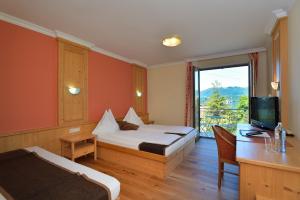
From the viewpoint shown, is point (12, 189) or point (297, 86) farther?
point (297, 86)

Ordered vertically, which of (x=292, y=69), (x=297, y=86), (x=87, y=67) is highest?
(x=87, y=67)

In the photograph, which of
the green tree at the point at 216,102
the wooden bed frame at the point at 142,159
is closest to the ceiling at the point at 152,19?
the green tree at the point at 216,102

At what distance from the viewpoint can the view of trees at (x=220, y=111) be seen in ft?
17.1

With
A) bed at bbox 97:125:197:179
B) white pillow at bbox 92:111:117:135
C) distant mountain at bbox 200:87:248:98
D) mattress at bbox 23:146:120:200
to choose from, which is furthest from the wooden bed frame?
distant mountain at bbox 200:87:248:98

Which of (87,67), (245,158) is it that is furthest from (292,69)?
(87,67)

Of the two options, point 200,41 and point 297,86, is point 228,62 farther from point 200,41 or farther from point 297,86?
point 297,86

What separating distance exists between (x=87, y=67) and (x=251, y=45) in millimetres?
4196

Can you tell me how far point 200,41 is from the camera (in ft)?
11.3

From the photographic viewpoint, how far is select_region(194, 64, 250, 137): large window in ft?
15.8

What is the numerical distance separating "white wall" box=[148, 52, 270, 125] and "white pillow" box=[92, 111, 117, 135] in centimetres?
230

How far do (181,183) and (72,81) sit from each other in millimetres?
3007

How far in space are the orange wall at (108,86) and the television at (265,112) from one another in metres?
3.46

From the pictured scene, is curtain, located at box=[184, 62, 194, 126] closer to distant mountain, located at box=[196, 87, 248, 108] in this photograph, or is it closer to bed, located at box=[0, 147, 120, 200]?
distant mountain, located at box=[196, 87, 248, 108]

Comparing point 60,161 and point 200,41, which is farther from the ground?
point 200,41
